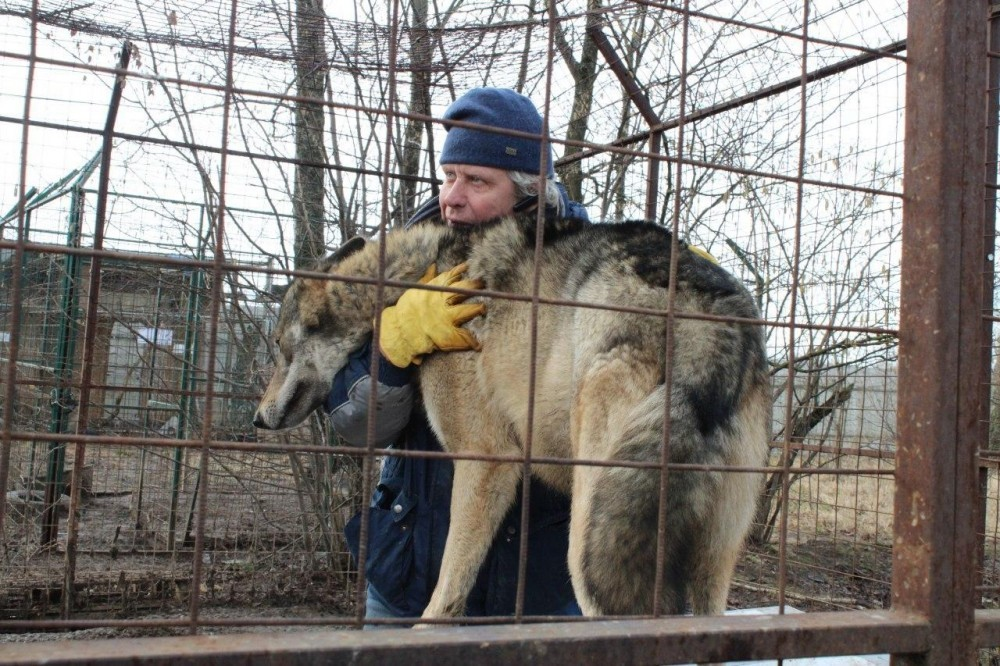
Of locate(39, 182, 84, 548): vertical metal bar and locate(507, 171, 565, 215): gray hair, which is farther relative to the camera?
locate(39, 182, 84, 548): vertical metal bar

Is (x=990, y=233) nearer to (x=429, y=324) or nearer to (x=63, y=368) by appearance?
(x=429, y=324)

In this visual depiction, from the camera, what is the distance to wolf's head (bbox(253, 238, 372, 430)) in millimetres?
3648

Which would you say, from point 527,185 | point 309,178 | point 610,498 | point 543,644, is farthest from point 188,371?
point 543,644

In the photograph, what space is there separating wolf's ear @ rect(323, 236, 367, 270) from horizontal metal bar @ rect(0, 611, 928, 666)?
2525mm

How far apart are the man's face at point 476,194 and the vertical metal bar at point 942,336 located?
1.66m

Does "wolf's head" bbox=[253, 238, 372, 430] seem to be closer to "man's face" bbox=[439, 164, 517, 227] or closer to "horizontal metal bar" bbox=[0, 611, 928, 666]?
"man's face" bbox=[439, 164, 517, 227]

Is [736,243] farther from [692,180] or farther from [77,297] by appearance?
[77,297]

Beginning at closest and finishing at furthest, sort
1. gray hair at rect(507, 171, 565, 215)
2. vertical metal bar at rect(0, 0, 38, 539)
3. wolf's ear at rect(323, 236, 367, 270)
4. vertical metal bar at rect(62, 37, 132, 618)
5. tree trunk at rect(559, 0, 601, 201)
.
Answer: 1. vertical metal bar at rect(0, 0, 38, 539)
2. gray hair at rect(507, 171, 565, 215)
3. wolf's ear at rect(323, 236, 367, 270)
4. vertical metal bar at rect(62, 37, 132, 618)
5. tree trunk at rect(559, 0, 601, 201)

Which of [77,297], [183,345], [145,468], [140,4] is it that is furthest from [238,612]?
[140,4]

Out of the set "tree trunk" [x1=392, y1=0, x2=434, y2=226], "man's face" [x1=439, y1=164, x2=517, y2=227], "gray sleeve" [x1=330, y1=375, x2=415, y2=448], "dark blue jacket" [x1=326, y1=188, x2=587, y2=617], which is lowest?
"dark blue jacket" [x1=326, y1=188, x2=587, y2=617]

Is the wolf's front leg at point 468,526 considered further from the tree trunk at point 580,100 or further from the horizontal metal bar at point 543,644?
the tree trunk at point 580,100

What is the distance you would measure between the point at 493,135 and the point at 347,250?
999mm

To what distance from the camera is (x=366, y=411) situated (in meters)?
2.87

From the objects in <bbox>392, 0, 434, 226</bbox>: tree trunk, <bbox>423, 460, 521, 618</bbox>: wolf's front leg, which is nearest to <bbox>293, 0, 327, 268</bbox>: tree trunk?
<bbox>392, 0, 434, 226</bbox>: tree trunk
